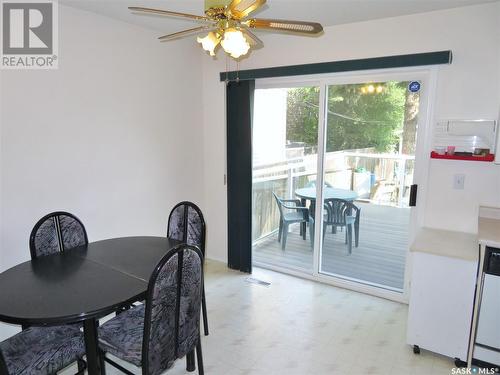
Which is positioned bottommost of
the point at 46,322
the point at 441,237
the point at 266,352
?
the point at 266,352

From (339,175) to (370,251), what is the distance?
791 millimetres

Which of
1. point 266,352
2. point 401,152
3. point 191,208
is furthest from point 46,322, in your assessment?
point 401,152

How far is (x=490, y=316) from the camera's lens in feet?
7.17

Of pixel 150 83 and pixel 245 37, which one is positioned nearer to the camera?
pixel 245 37

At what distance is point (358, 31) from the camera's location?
2971mm

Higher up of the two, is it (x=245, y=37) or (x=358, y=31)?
(x=358, y=31)

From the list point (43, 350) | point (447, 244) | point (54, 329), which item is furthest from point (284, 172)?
point (43, 350)

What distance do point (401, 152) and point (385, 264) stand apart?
3.51 feet

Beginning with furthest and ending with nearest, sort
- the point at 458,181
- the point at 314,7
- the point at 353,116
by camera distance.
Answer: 1. the point at 353,116
2. the point at 458,181
3. the point at 314,7

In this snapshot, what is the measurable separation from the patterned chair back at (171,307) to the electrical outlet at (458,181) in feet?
6.76

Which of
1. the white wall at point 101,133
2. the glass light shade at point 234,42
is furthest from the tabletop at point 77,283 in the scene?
the glass light shade at point 234,42

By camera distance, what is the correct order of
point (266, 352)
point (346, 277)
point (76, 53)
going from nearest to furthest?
point (266, 352), point (76, 53), point (346, 277)

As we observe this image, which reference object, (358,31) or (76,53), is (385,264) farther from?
(76,53)

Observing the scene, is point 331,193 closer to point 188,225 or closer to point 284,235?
point 284,235
